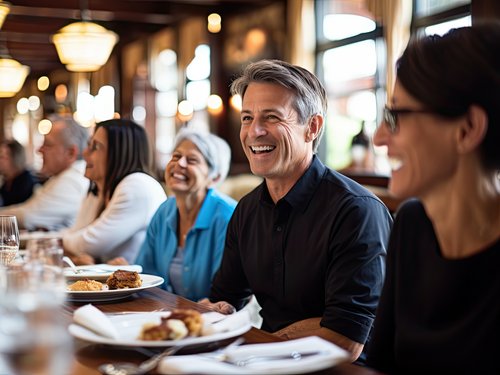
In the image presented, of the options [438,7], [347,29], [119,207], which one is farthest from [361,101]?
[119,207]

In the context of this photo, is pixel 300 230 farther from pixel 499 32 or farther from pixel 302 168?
pixel 499 32

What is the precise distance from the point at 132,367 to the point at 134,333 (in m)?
0.24

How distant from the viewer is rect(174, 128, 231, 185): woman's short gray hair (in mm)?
3477

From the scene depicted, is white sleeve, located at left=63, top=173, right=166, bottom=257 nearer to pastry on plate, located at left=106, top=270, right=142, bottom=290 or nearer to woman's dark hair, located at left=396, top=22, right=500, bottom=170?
pastry on plate, located at left=106, top=270, right=142, bottom=290

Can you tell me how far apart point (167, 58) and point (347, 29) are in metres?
5.51

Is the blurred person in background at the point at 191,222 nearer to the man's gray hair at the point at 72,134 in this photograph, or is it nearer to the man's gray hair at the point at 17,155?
the man's gray hair at the point at 72,134

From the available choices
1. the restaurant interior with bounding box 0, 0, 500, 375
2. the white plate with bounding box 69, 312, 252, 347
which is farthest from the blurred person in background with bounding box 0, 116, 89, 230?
the white plate with bounding box 69, 312, 252, 347

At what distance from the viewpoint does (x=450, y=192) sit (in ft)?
5.11

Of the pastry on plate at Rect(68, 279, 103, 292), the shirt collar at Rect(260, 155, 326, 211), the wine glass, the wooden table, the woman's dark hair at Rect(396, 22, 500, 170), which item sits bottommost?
the wooden table

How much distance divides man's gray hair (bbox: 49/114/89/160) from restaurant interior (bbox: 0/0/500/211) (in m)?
0.92

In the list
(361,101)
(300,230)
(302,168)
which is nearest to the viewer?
(300,230)

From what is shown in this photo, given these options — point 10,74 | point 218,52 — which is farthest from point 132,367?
point 218,52

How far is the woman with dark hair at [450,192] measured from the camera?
1469 millimetres

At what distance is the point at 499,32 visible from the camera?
58.6 inches
